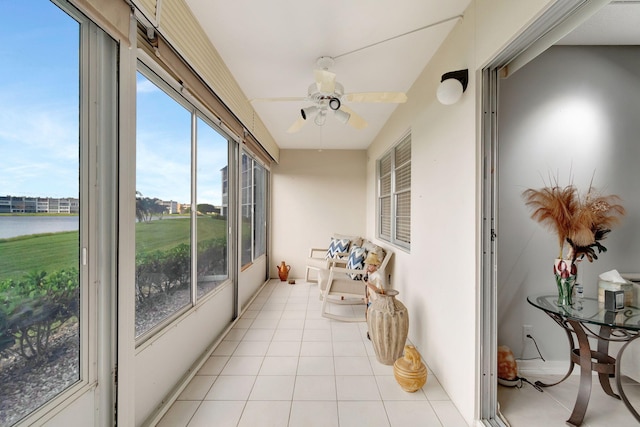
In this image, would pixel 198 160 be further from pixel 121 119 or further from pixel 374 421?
pixel 374 421

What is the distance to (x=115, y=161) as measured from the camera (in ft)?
4.08

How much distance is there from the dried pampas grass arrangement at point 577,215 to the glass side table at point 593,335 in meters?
0.31

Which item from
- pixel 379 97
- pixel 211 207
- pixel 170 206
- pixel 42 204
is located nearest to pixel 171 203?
pixel 170 206

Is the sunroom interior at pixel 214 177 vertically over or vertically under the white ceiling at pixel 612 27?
under

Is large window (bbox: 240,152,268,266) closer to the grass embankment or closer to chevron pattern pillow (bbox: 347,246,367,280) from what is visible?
chevron pattern pillow (bbox: 347,246,367,280)

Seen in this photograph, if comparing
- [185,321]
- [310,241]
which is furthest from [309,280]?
[185,321]

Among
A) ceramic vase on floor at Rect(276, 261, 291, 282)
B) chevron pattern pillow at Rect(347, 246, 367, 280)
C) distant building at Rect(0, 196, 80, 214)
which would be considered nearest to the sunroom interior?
distant building at Rect(0, 196, 80, 214)

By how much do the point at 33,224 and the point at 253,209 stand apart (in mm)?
3272

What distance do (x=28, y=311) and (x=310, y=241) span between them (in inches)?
168

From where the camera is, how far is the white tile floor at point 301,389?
1592 mm

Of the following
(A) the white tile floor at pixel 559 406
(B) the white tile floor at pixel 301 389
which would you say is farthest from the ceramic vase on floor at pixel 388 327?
(A) the white tile floor at pixel 559 406

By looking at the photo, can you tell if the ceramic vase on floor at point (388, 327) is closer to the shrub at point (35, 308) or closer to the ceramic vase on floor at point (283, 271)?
the shrub at point (35, 308)

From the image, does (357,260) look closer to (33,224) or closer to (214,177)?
(214,177)

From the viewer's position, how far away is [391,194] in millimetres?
3543
